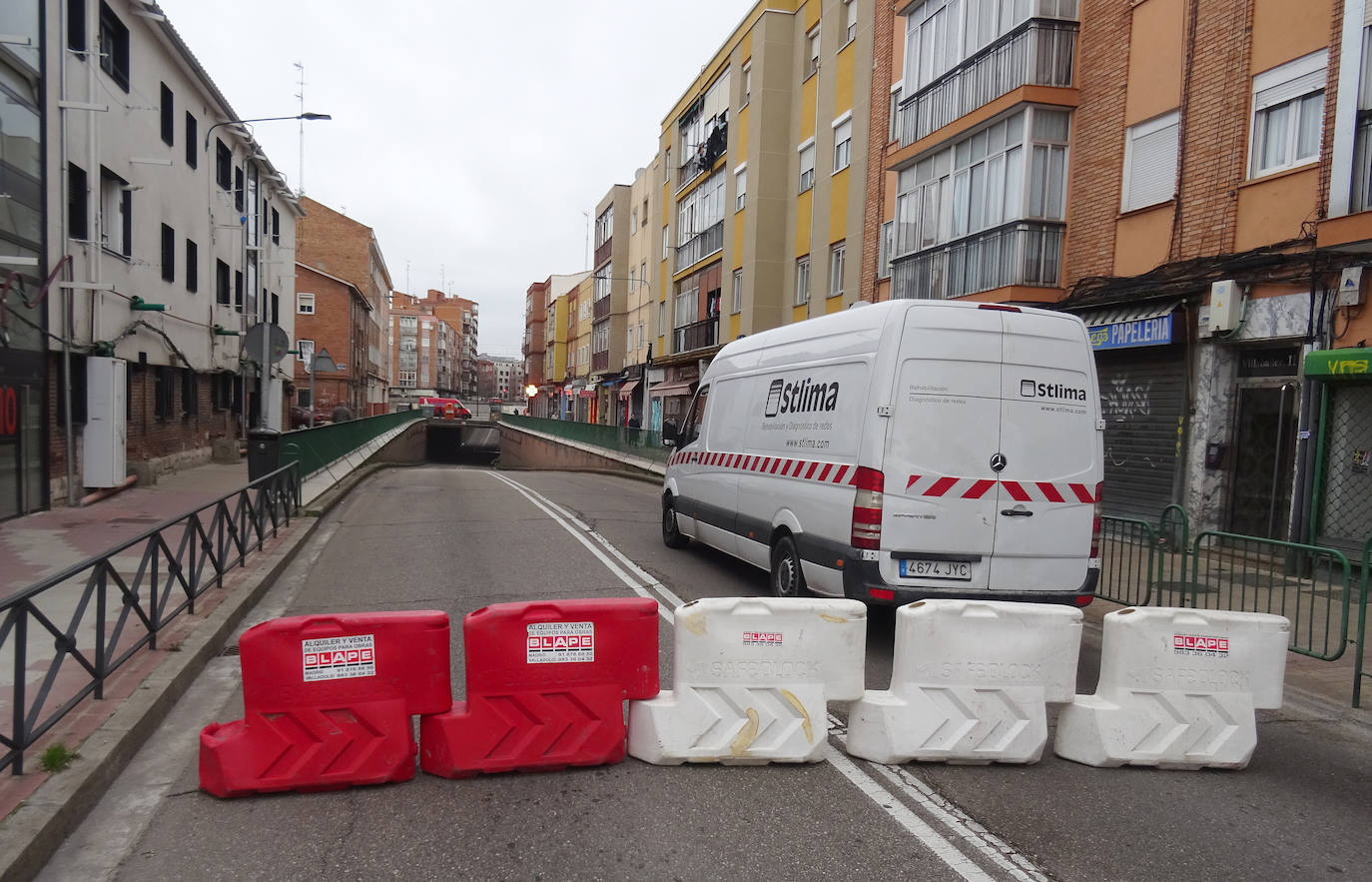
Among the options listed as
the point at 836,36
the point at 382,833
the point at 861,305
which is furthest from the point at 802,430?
the point at 836,36

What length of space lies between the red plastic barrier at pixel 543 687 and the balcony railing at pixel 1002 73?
1300cm

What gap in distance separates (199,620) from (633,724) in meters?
3.92

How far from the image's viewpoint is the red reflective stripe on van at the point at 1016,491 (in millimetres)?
A: 6383

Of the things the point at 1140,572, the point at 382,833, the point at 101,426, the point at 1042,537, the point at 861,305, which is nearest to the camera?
the point at 382,833

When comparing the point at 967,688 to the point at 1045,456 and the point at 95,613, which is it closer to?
the point at 1045,456

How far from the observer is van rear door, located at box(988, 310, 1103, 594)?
6395mm

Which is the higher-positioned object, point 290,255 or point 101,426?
point 290,255

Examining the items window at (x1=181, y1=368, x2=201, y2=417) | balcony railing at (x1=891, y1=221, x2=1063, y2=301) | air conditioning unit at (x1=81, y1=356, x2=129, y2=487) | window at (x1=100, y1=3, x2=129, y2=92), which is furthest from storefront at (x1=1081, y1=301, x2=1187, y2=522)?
window at (x1=181, y1=368, x2=201, y2=417)

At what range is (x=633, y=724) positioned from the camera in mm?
4555

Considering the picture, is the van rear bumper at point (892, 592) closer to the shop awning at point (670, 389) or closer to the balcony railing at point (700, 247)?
the balcony railing at point (700, 247)

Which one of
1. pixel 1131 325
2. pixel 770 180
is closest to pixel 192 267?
pixel 770 180

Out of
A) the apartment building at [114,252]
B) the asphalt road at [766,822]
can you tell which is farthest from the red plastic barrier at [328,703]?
the apartment building at [114,252]

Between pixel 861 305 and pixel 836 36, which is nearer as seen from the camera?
pixel 861 305

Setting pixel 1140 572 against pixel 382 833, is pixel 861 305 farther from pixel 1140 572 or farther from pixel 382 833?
pixel 382 833
